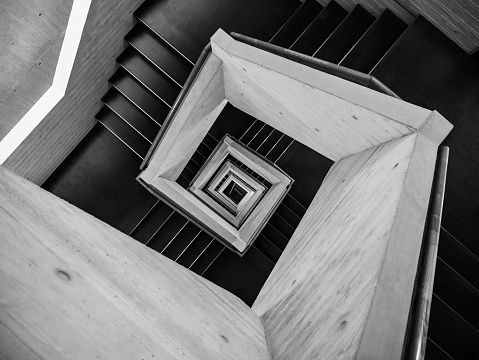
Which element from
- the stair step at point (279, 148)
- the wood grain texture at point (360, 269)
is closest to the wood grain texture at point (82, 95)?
the stair step at point (279, 148)

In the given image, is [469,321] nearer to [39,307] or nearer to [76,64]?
[39,307]

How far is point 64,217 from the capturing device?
1833 millimetres

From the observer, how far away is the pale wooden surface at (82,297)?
4.20ft

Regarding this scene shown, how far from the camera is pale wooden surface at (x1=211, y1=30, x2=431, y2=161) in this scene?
2.85 m

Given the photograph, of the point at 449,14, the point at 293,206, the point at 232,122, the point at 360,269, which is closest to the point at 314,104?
the point at 360,269

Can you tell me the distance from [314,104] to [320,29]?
297 cm

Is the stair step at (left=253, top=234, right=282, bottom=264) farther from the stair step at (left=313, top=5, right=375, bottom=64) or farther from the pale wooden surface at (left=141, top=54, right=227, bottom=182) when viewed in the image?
the stair step at (left=313, top=5, right=375, bottom=64)

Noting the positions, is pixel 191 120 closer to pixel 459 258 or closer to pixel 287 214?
pixel 287 214

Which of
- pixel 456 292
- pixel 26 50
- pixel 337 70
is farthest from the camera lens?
pixel 26 50

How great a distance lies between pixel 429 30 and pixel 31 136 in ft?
16.1

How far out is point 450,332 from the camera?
3.60 meters

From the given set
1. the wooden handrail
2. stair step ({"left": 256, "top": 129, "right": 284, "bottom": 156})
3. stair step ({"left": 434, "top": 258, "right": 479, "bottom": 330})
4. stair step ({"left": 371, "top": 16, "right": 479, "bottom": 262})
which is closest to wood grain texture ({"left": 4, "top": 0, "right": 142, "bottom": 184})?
the wooden handrail

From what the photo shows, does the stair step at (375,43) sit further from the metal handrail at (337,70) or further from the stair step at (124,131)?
the stair step at (124,131)

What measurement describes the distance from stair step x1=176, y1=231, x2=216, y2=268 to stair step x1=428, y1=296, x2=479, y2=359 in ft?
14.4
